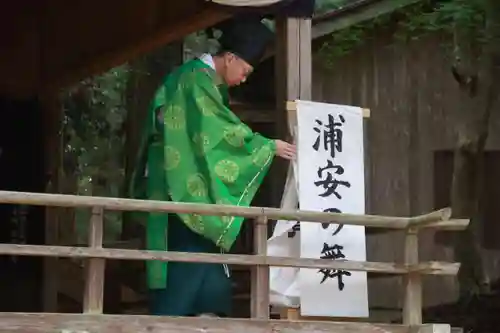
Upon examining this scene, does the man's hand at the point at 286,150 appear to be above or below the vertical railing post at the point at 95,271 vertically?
above

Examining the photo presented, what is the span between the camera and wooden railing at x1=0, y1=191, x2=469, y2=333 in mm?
3510

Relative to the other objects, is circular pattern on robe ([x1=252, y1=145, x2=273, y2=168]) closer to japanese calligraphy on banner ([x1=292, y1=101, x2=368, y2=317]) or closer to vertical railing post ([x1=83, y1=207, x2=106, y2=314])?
japanese calligraphy on banner ([x1=292, y1=101, x2=368, y2=317])

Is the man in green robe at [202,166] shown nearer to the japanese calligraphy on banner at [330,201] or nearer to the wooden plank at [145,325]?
the japanese calligraphy on banner at [330,201]

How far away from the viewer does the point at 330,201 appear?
13.5ft

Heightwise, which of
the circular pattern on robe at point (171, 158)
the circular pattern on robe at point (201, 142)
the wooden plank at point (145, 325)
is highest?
the circular pattern on robe at point (201, 142)

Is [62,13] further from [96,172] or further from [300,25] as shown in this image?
[96,172]

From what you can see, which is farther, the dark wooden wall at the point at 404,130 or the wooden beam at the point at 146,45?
the dark wooden wall at the point at 404,130

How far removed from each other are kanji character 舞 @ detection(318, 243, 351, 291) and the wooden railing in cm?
15

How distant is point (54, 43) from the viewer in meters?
7.29

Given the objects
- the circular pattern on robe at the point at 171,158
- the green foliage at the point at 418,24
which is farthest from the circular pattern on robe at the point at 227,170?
the green foliage at the point at 418,24

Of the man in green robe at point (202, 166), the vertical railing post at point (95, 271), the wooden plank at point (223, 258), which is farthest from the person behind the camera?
the man in green robe at point (202, 166)

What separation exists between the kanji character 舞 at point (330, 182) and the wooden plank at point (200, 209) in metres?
0.24

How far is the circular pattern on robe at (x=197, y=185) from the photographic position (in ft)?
13.5

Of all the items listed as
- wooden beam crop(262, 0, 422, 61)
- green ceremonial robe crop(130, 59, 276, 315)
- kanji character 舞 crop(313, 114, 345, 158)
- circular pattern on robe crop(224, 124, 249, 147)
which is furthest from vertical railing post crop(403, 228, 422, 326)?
wooden beam crop(262, 0, 422, 61)
